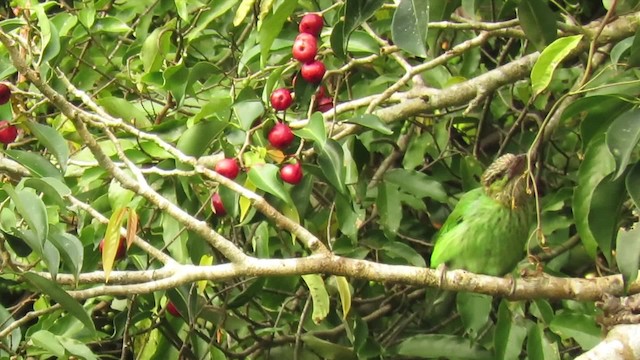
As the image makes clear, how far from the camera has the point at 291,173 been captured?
2562 mm

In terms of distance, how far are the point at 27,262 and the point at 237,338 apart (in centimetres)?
75

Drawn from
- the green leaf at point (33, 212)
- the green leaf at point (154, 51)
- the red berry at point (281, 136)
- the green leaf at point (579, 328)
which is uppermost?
the green leaf at point (33, 212)

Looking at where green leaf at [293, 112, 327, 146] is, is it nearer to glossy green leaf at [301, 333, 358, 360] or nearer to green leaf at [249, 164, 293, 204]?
green leaf at [249, 164, 293, 204]

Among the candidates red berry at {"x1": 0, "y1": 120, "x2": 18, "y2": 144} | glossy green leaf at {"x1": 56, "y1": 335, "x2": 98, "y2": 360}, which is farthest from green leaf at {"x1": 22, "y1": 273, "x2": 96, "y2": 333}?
red berry at {"x1": 0, "y1": 120, "x2": 18, "y2": 144}

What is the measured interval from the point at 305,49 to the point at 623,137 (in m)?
0.86

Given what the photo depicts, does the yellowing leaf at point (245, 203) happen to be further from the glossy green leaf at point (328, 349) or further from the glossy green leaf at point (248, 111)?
the glossy green leaf at point (328, 349)

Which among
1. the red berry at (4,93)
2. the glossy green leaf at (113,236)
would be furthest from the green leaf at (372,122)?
the red berry at (4,93)

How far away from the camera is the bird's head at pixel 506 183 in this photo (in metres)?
3.42

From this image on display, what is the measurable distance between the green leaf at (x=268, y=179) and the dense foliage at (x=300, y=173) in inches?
0.4

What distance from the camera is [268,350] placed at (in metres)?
3.45

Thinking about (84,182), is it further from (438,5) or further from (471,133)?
(471,133)

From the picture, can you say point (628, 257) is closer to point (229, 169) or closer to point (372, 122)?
point (372, 122)

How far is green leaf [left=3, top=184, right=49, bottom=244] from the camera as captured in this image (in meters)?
2.14

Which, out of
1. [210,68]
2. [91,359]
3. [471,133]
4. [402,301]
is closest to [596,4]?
[471,133]
